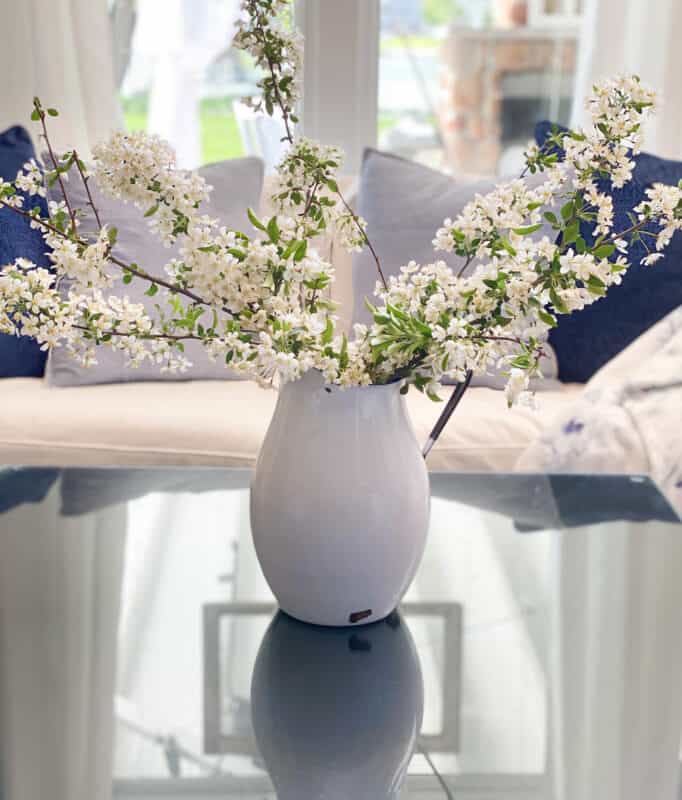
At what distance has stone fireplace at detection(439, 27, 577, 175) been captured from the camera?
316cm

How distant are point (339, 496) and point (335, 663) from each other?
158 millimetres

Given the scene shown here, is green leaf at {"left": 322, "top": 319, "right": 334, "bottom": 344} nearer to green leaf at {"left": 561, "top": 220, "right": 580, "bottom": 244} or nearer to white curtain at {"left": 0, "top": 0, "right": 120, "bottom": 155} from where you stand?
green leaf at {"left": 561, "top": 220, "right": 580, "bottom": 244}

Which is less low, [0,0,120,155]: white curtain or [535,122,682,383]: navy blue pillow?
[0,0,120,155]: white curtain

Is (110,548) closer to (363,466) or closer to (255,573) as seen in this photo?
(255,573)

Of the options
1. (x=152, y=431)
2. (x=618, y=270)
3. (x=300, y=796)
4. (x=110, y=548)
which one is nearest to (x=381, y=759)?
(x=300, y=796)

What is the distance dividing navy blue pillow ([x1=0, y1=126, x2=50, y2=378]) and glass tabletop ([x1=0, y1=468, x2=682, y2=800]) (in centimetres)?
91

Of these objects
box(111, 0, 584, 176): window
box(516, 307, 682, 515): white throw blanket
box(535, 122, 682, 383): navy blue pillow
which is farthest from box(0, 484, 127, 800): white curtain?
box(111, 0, 584, 176): window

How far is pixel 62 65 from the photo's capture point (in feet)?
9.36

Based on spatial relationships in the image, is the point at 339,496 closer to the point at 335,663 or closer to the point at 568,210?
the point at 335,663

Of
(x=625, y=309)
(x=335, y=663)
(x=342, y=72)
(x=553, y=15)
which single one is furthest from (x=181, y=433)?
(x=553, y=15)

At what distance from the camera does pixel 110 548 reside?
130 cm

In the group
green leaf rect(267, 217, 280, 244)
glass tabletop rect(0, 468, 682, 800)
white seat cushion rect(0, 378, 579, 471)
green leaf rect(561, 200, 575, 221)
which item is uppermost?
green leaf rect(561, 200, 575, 221)

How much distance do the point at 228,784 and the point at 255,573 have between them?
0.42m

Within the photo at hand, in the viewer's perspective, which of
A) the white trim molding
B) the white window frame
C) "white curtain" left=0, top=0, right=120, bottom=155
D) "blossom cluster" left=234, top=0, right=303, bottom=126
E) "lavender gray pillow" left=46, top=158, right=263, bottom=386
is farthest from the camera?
the white window frame
